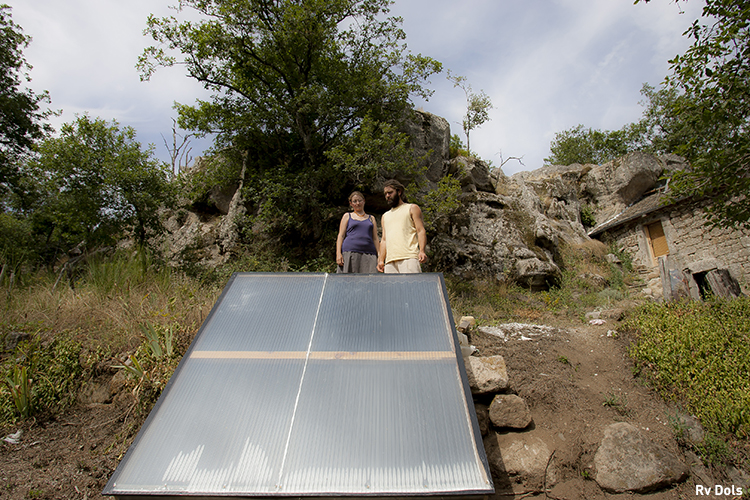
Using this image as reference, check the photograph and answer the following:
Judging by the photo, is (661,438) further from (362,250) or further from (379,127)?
(379,127)

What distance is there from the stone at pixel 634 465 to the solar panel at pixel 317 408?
1.82m

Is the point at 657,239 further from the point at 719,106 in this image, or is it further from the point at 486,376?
the point at 486,376

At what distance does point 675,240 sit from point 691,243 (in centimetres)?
57

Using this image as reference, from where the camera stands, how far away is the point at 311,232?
1029 cm

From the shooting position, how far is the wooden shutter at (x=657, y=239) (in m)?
13.7

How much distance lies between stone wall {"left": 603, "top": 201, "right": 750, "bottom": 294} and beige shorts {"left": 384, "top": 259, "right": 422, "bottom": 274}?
32.2 feet

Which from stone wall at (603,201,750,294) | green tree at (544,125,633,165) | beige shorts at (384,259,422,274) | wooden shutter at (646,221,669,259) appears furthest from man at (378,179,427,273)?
green tree at (544,125,633,165)

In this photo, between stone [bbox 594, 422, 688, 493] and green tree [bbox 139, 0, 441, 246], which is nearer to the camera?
stone [bbox 594, 422, 688, 493]

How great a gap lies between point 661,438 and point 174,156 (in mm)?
26891

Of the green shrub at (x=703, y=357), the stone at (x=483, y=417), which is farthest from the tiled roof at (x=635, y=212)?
the stone at (x=483, y=417)

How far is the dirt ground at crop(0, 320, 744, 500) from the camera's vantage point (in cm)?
280

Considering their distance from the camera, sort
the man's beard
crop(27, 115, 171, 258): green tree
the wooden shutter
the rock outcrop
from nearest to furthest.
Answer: the man's beard
crop(27, 115, 171, 258): green tree
the rock outcrop
the wooden shutter

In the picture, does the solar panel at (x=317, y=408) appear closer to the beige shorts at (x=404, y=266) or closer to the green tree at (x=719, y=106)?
the beige shorts at (x=404, y=266)

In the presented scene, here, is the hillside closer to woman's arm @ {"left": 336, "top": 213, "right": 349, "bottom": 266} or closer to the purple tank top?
the purple tank top
